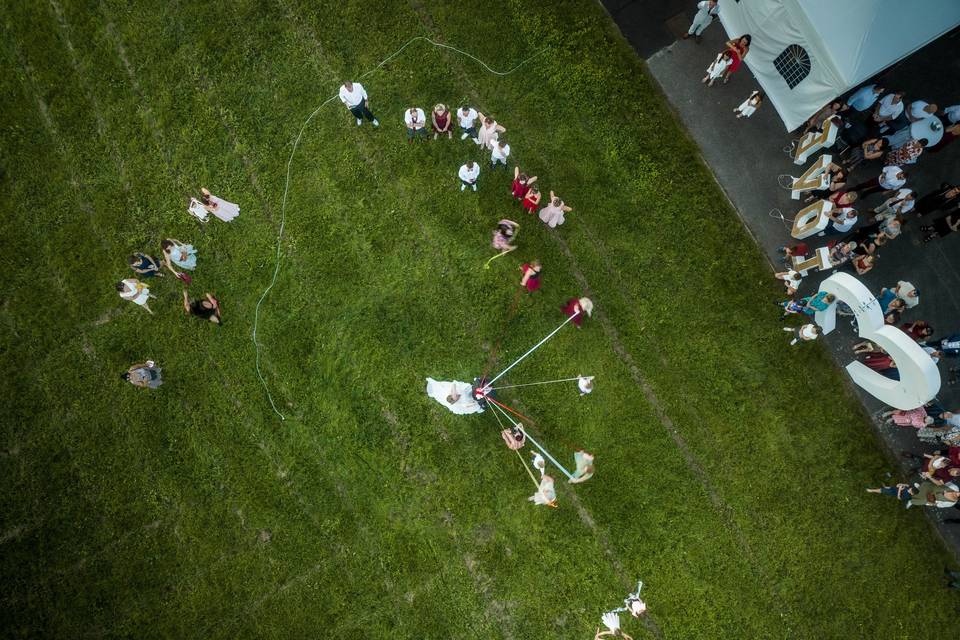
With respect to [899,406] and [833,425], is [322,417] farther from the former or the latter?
[899,406]

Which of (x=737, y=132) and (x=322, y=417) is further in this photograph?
(x=737, y=132)

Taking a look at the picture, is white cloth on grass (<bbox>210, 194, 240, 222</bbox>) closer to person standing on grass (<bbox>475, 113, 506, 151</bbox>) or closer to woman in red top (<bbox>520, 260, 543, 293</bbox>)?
person standing on grass (<bbox>475, 113, 506, 151</bbox>)

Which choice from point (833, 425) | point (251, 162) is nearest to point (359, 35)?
point (251, 162)

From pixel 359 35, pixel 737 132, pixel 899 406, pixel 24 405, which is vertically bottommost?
pixel 899 406

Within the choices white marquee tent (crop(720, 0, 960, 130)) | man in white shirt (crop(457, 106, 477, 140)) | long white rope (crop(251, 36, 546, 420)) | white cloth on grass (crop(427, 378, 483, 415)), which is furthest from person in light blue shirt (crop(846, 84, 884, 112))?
white cloth on grass (crop(427, 378, 483, 415))

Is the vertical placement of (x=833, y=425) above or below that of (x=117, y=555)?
below

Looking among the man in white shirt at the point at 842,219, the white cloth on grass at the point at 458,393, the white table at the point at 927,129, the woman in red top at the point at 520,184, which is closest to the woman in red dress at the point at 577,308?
the woman in red top at the point at 520,184
